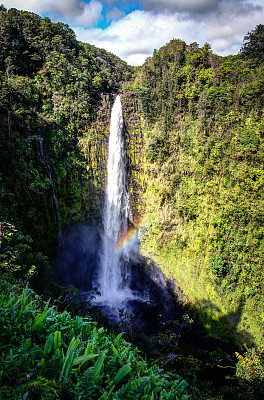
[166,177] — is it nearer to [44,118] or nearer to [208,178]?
[208,178]

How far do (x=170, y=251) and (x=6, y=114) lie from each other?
1241cm

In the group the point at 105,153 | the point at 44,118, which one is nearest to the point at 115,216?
the point at 105,153

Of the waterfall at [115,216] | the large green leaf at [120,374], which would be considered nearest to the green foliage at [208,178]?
the waterfall at [115,216]

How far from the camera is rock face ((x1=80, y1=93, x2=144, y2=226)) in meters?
16.0

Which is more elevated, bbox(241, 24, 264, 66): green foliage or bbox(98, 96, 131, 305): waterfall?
bbox(241, 24, 264, 66): green foliage

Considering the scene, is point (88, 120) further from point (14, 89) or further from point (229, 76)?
point (229, 76)

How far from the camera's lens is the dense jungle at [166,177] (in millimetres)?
8773

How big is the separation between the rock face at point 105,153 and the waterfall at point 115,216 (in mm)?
420

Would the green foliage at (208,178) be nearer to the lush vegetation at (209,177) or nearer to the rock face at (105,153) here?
the lush vegetation at (209,177)

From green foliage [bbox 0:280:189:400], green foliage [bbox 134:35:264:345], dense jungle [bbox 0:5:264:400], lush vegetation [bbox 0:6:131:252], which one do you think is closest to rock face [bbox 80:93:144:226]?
dense jungle [bbox 0:5:264:400]

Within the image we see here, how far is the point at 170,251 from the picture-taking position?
13.9m

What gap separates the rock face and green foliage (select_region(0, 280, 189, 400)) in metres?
14.0

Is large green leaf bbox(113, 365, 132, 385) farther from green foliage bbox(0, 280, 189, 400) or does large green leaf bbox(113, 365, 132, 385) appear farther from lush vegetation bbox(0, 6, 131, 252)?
lush vegetation bbox(0, 6, 131, 252)

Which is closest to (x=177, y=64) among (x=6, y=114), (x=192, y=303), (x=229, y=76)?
(x=229, y=76)
